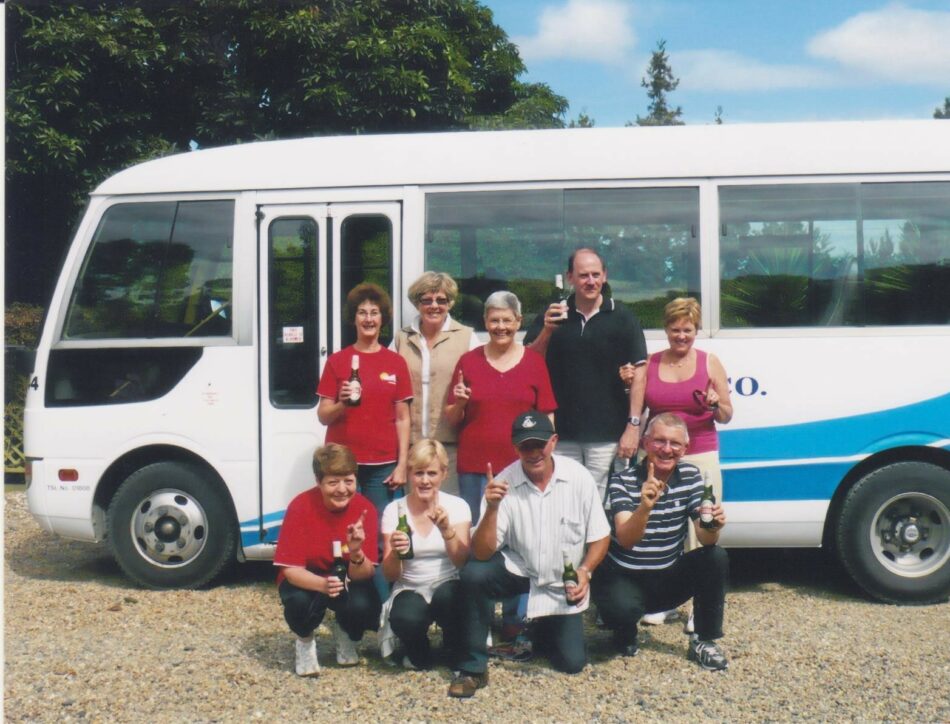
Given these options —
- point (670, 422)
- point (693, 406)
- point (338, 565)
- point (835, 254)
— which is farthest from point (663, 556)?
point (835, 254)

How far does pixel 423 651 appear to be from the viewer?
5.45 metres

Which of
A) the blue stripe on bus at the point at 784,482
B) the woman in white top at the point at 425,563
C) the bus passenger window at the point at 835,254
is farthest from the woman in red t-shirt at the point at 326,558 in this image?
the bus passenger window at the point at 835,254

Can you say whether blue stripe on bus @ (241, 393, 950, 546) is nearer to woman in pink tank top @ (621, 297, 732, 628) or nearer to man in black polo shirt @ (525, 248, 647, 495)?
woman in pink tank top @ (621, 297, 732, 628)

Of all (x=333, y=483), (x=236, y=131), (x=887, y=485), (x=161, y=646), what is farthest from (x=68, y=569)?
(x=236, y=131)

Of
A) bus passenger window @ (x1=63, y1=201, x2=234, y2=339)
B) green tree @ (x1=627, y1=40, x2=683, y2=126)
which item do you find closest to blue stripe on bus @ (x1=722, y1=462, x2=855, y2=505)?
bus passenger window @ (x1=63, y1=201, x2=234, y2=339)

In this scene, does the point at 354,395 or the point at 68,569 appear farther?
the point at 68,569

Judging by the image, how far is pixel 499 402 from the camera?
230 inches

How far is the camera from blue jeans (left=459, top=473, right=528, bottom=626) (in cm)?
577

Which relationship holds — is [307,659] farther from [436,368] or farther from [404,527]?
[436,368]

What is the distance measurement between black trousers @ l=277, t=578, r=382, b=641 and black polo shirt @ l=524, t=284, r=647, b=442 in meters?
1.53

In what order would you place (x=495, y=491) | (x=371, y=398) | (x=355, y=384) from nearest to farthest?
1. (x=495, y=491)
2. (x=355, y=384)
3. (x=371, y=398)

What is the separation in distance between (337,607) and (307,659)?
30 centimetres

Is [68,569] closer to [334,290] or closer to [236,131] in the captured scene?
[334,290]

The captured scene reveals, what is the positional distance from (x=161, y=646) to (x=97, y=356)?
2.11 meters
